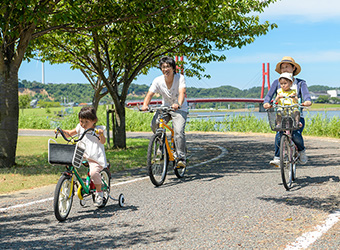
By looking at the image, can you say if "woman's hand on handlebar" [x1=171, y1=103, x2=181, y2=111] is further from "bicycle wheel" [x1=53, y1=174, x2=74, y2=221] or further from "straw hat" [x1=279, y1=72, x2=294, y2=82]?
"bicycle wheel" [x1=53, y1=174, x2=74, y2=221]

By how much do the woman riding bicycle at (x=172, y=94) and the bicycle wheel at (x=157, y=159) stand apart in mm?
294

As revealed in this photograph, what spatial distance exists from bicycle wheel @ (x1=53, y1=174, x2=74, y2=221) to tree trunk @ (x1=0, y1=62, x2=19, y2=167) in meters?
4.98

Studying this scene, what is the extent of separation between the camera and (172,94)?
7.23 meters

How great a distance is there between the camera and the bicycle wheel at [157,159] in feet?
21.9

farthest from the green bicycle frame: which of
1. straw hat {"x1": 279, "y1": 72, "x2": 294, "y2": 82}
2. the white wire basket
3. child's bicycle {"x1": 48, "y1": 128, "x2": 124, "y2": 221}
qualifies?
straw hat {"x1": 279, "y1": 72, "x2": 294, "y2": 82}

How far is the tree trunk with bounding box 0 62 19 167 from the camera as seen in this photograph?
30.2 feet

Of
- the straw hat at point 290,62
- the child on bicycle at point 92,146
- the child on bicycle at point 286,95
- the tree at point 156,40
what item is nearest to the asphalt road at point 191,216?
the child on bicycle at point 92,146

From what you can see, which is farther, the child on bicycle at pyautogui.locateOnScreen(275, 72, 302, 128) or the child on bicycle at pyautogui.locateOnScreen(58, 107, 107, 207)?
the child on bicycle at pyautogui.locateOnScreen(275, 72, 302, 128)

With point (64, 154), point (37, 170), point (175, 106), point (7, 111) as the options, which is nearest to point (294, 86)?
point (175, 106)

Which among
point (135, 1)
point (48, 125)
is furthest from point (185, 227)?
point (48, 125)

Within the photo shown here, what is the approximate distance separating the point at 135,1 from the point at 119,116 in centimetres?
555

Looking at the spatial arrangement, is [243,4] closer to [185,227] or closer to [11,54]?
[11,54]

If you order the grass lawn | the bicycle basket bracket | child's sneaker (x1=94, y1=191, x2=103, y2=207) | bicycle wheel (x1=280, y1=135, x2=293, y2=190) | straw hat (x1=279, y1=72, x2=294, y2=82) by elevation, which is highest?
straw hat (x1=279, y1=72, x2=294, y2=82)

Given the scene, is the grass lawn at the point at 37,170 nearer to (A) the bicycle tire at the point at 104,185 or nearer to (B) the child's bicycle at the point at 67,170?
(A) the bicycle tire at the point at 104,185
